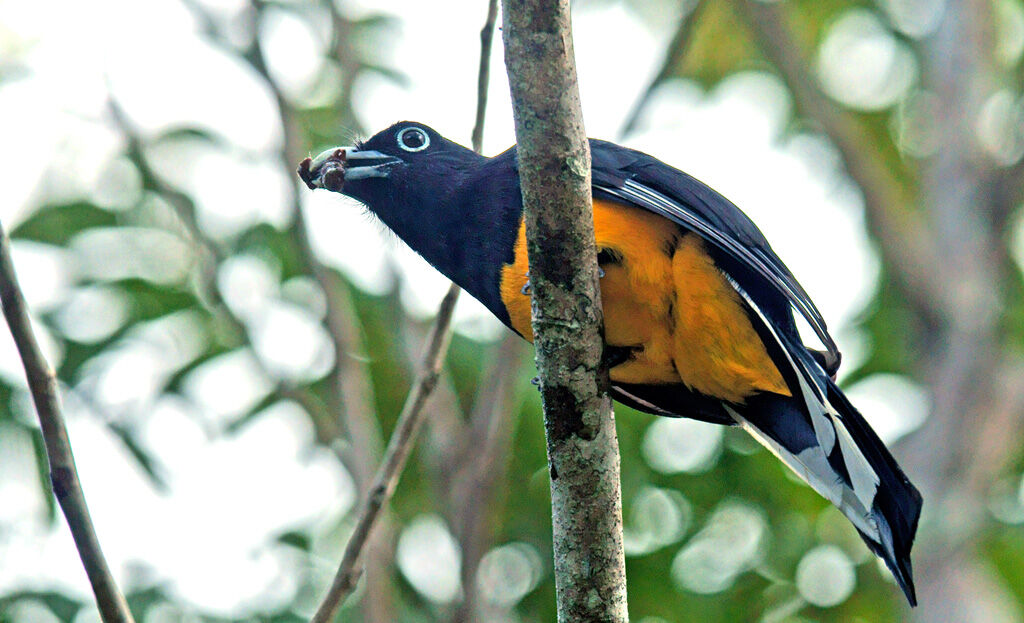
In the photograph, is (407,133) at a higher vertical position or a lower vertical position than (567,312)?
higher

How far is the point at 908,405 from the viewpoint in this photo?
9055mm

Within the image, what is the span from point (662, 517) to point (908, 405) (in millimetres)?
3804

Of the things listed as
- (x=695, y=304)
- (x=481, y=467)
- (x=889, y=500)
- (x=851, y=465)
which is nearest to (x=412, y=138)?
(x=695, y=304)

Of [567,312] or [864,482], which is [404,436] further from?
[864,482]

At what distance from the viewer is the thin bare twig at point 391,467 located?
344 cm

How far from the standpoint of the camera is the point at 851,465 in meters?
4.13

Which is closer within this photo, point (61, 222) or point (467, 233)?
point (467, 233)

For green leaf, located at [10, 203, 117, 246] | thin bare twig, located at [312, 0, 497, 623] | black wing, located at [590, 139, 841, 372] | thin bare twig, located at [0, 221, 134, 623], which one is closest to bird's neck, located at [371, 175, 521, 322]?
thin bare twig, located at [312, 0, 497, 623]

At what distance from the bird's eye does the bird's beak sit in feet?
0.30

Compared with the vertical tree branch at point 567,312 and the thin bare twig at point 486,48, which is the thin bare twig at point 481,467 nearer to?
the thin bare twig at point 486,48

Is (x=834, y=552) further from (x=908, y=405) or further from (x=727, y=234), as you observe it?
(x=908, y=405)

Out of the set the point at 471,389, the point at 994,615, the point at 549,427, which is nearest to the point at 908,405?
the point at 994,615

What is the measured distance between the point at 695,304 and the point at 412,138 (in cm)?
151

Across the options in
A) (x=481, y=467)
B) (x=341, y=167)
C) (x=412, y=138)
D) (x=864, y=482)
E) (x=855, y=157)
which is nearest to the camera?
(x=864, y=482)
